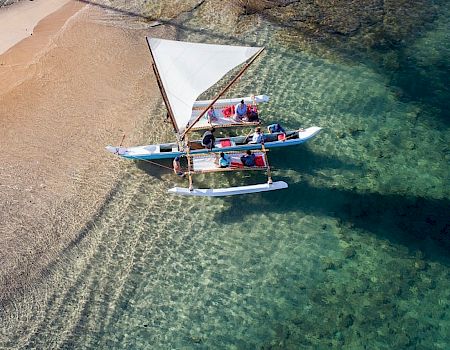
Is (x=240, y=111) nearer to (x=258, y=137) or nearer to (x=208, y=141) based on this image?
(x=258, y=137)

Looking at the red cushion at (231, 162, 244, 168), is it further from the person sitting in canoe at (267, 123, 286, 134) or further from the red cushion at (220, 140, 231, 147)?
the person sitting in canoe at (267, 123, 286, 134)

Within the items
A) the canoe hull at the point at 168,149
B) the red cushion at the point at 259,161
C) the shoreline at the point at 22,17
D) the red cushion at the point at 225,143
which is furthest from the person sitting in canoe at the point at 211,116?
the shoreline at the point at 22,17

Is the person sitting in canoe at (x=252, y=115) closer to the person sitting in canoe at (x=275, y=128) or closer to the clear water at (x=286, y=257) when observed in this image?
the person sitting in canoe at (x=275, y=128)

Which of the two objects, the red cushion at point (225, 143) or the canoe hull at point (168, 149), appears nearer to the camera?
the canoe hull at point (168, 149)

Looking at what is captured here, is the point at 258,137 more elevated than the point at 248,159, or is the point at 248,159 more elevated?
the point at 258,137

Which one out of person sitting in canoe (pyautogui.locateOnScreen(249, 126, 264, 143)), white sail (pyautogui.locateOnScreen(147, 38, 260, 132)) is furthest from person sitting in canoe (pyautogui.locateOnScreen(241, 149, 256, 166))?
white sail (pyautogui.locateOnScreen(147, 38, 260, 132))

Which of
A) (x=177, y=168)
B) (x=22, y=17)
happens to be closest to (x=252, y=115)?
(x=177, y=168)

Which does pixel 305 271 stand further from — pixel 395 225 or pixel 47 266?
pixel 47 266
